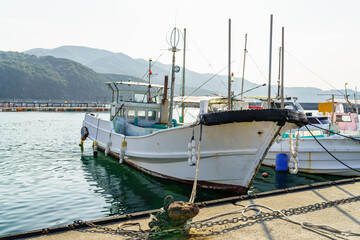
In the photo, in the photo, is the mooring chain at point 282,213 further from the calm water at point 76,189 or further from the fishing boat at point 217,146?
the calm water at point 76,189

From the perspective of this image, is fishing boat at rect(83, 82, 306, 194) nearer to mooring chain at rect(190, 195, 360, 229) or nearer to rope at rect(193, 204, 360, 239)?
mooring chain at rect(190, 195, 360, 229)

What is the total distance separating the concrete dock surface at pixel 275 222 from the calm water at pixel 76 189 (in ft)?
9.56

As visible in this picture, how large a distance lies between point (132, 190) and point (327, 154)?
8531 millimetres

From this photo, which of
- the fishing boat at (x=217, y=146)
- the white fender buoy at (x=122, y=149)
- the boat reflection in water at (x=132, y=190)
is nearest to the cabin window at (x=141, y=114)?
the fishing boat at (x=217, y=146)

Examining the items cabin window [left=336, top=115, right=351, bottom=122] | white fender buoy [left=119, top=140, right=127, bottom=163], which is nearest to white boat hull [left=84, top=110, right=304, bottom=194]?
white fender buoy [left=119, top=140, right=127, bottom=163]

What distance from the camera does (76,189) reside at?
A: 10.8m

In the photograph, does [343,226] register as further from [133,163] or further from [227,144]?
[133,163]

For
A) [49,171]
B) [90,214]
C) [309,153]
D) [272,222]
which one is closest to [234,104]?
[309,153]

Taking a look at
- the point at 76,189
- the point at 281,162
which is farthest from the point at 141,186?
the point at 281,162

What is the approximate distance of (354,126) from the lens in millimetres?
19875

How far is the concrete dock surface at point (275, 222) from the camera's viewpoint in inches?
191

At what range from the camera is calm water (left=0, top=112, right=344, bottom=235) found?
8203mm

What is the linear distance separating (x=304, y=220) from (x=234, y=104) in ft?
44.3

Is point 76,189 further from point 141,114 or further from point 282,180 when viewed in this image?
point 282,180
